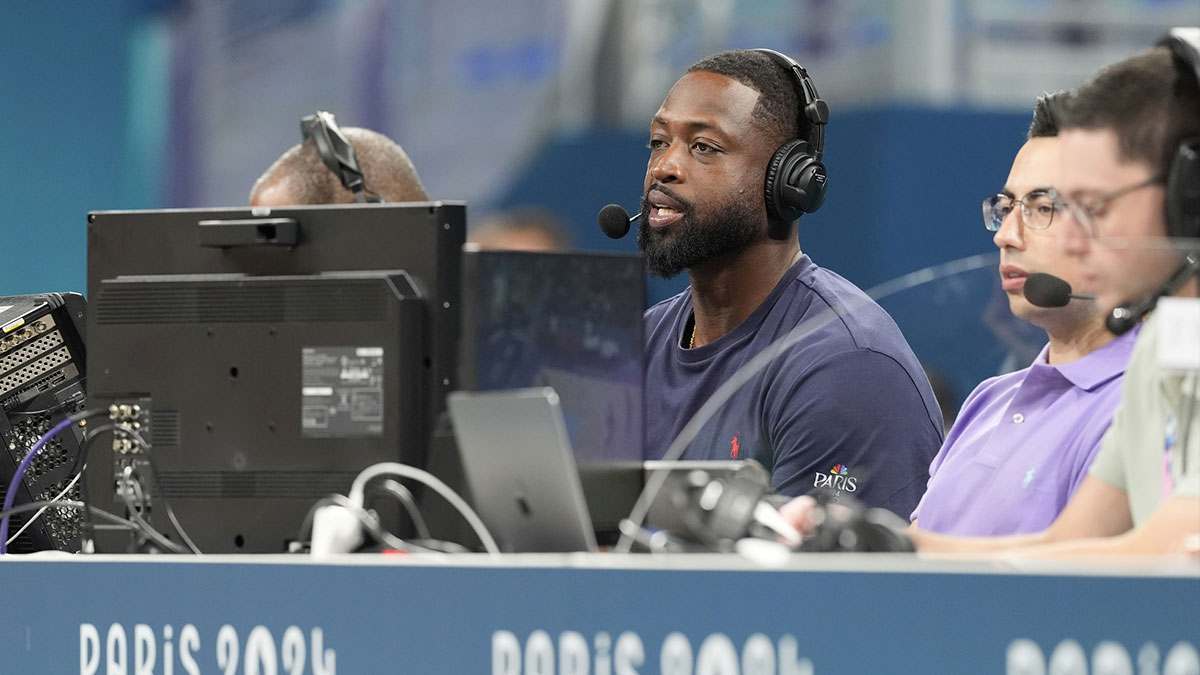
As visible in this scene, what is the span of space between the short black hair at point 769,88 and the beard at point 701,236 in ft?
0.40

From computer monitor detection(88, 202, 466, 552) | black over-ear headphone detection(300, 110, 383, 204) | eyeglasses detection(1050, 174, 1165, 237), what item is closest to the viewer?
eyeglasses detection(1050, 174, 1165, 237)

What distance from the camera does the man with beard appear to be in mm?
1959

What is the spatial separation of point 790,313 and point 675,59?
2127 mm

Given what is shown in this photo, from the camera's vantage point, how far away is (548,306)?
135 centimetres

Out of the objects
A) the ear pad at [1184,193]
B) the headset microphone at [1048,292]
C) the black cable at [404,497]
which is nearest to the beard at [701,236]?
the headset microphone at [1048,292]

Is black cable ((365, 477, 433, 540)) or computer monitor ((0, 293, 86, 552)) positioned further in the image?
computer monitor ((0, 293, 86, 552))

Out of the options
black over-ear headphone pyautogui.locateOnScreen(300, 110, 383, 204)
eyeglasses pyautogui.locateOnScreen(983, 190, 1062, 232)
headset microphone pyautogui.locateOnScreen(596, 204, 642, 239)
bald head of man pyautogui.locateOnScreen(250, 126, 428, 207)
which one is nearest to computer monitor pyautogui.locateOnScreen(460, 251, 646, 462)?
black over-ear headphone pyautogui.locateOnScreen(300, 110, 383, 204)

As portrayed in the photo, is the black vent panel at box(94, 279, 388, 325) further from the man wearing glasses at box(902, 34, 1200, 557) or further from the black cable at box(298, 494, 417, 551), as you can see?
the man wearing glasses at box(902, 34, 1200, 557)

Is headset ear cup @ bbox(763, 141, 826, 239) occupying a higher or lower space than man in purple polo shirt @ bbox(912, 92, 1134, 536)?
higher

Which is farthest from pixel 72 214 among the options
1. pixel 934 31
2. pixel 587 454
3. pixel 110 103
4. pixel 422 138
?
pixel 587 454

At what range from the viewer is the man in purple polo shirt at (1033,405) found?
163 cm

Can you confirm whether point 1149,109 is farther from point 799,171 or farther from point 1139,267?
point 799,171

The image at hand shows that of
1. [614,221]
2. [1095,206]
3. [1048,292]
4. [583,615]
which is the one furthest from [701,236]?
[583,615]

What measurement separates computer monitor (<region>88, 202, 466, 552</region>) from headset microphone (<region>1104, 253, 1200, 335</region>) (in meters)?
0.58
